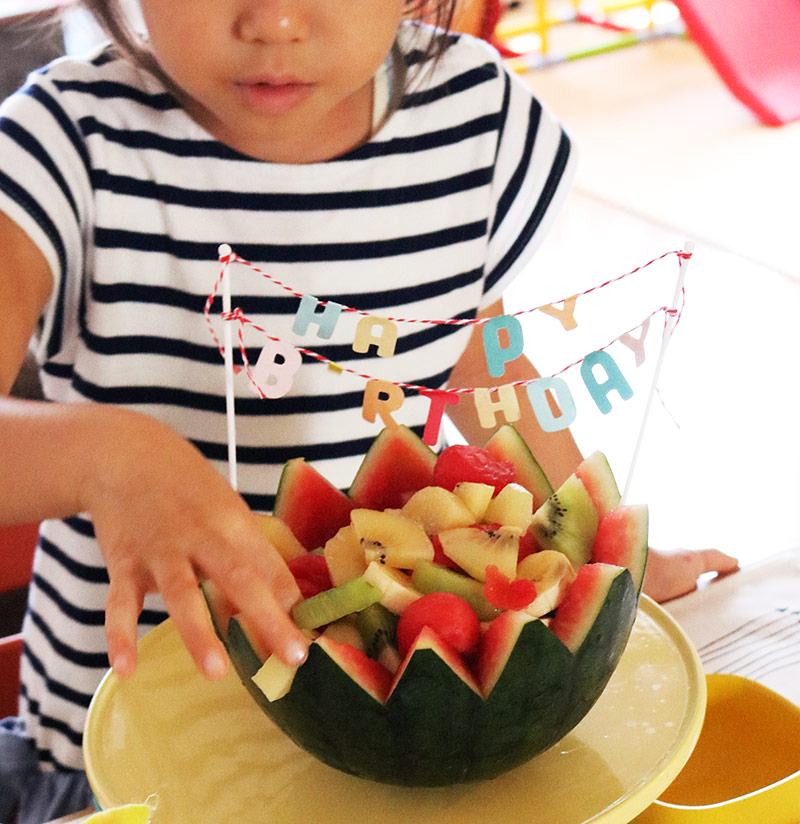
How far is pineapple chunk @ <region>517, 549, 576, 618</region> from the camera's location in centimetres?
58

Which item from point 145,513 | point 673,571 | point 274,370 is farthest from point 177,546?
point 673,571

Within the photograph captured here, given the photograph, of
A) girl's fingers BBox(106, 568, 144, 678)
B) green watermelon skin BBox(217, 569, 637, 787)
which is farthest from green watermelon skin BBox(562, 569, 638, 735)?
girl's fingers BBox(106, 568, 144, 678)

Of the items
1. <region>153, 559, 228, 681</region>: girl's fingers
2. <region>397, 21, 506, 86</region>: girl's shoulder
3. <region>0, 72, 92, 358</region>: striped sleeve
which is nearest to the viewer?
<region>153, 559, 228, 681</region>: girl's fingers

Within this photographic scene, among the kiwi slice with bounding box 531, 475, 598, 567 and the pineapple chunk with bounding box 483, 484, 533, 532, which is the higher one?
the pineapple chunk with bounding box 483, 484, 533, 532

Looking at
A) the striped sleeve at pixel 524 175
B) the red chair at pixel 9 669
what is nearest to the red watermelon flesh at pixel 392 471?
the striped sleeve at pixel 524 175

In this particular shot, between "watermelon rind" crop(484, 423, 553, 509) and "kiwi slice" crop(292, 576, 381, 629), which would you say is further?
"watermelon rind" crop(484, 423, 553, 509)

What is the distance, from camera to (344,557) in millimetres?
596

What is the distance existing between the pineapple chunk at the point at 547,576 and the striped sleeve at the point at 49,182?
0.48 meters

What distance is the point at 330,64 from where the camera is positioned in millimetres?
805

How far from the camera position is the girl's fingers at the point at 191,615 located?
1.75 ft

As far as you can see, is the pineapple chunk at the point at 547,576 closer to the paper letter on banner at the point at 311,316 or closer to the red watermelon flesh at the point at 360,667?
the red watermelon flesh at the point at 360,667

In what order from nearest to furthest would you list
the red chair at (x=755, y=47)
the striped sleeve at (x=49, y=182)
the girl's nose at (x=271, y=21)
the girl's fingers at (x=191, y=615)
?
1. the girl's fingers at (x=191, y=615)
2. the girl's nose at (x=271, y=21)
3. the striped sleeve at (x=49, y=182)
4. the red chair at (x=755, y=47)

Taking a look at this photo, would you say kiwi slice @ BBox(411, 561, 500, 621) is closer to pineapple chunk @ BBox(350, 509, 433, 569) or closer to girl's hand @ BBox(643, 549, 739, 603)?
Answer: pineapple chunk @ BBox(350, 509, 433, 569)

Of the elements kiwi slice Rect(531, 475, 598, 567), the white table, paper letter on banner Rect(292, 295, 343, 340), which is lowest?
the white table
